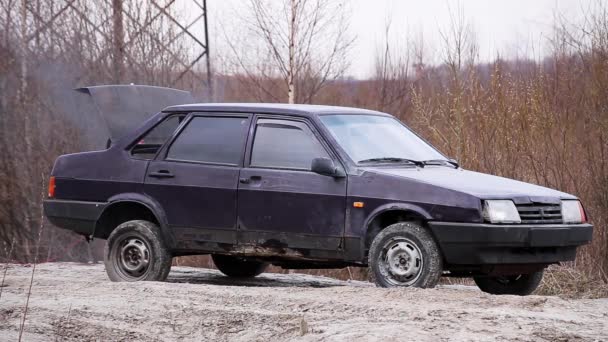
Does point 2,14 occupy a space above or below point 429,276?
above

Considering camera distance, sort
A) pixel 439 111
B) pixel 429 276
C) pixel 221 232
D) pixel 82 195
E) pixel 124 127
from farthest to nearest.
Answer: pixel 439 111
pixel 124 127
pixel 82 195
pixel 221 232
pixel 429 276

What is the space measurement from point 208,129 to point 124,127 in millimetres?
1481

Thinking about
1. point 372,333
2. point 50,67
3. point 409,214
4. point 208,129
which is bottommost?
point 372,333

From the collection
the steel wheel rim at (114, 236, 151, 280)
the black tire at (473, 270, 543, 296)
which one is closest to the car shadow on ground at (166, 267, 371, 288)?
the steel wheel rim at (114, 236, 151, 280)

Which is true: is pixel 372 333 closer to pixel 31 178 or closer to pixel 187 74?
pixel 31 178

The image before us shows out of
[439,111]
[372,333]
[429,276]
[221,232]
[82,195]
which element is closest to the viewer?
[372,333]

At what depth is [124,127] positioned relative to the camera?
10438mm

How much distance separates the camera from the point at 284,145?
8.85 metres

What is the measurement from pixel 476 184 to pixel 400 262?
33.7 inches

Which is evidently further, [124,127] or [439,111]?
[439,111]

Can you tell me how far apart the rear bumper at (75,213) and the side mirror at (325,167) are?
2263 mm

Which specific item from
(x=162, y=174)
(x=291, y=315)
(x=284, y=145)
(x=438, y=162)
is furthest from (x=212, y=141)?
(x=291, y=315)

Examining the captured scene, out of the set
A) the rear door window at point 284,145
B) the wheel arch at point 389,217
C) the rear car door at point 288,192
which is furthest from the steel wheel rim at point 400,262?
the rear door window at point 284,145

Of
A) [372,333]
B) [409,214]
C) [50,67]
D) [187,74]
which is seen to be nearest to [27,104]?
[50,67]
